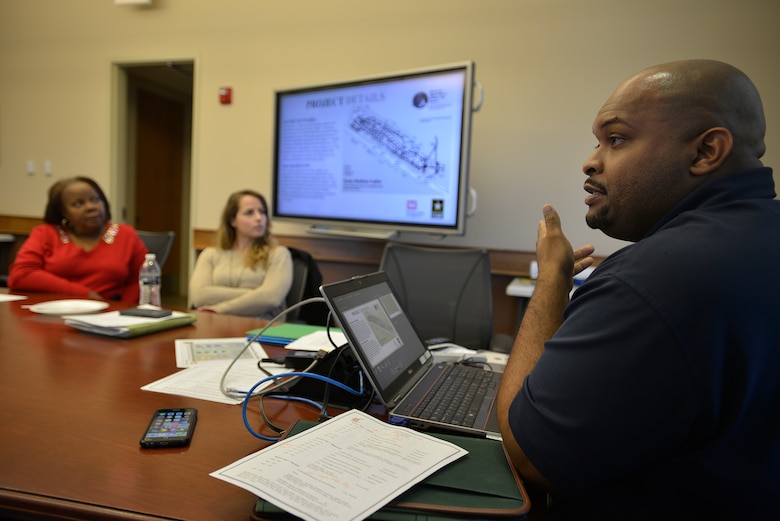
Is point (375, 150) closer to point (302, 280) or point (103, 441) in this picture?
point (302, 280)

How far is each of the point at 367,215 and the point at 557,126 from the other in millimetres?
1228

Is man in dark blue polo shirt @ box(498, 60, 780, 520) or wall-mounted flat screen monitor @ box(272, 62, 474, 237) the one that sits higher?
wall-mounted flat screen monitor @ box(272, 62, 474, 237)

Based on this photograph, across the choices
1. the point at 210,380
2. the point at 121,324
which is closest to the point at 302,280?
the point at 121,324

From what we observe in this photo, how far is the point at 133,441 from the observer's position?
2.44 ft

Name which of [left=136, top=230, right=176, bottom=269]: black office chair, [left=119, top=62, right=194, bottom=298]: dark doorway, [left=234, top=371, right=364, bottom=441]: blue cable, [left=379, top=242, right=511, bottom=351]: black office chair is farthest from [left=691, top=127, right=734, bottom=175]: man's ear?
[left=119, top=62, right=194, bottom=298]: dark doorway

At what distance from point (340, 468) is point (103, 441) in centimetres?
39

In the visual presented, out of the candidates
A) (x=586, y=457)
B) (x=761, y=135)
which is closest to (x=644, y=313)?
(x=586, y=457)

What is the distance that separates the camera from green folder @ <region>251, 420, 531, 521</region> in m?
0.55

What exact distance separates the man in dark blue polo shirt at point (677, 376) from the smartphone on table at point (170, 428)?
49 centimetres

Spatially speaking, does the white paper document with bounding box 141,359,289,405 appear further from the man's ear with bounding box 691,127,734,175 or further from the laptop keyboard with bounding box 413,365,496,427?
the man's ear with bounding box 691,127,734,175

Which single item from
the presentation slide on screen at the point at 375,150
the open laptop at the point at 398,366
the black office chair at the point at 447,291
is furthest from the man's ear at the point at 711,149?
the presentation slide on screen at the point at 375,150

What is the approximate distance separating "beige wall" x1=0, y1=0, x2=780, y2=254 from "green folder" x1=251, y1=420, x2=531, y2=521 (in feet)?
8.07

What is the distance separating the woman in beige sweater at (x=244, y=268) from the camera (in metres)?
2.21

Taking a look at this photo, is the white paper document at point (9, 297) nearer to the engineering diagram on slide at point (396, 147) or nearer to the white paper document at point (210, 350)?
the white paper document at point (210, 350)
